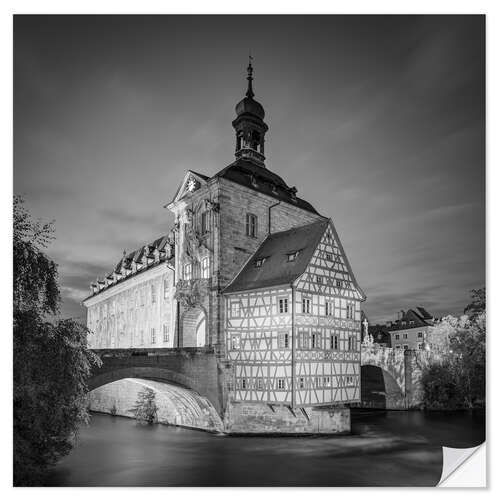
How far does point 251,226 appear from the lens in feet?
70.6

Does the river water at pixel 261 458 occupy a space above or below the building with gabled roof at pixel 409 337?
below

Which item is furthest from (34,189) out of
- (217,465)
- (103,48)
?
(217,465)

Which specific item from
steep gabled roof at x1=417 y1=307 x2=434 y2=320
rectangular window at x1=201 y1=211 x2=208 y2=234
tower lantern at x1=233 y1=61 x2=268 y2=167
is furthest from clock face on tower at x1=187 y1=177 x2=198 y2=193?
steep gabled roof at x1=417 y1=307 x2=434 y2=320

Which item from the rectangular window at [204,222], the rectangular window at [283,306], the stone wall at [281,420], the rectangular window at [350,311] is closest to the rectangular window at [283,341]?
the rectangular window at [283,306]

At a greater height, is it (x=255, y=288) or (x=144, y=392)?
(x=255, y=288)

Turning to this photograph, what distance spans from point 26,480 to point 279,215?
15.6 m

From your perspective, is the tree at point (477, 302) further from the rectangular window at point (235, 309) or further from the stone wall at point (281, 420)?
the rectangular window at point (235, 309)

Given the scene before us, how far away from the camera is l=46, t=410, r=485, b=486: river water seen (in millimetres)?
11938

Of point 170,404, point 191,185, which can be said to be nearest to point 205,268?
point 191,185

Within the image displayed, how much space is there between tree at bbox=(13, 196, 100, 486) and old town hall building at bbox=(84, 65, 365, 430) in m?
9.19

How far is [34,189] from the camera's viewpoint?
35.7ft

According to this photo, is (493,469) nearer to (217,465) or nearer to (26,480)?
(217,465)

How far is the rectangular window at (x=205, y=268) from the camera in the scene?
2047 cm

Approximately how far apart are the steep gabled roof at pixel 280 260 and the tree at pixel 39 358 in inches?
381
